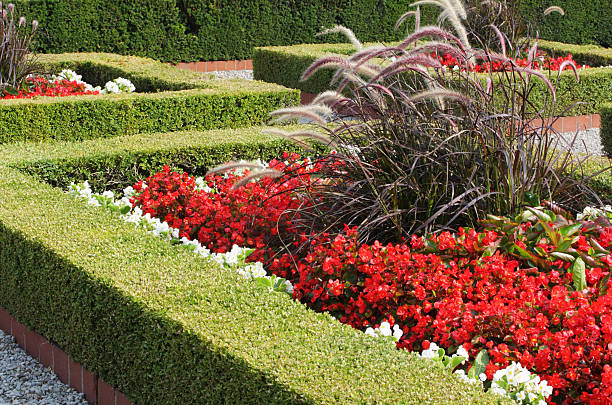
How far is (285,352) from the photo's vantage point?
3004mm

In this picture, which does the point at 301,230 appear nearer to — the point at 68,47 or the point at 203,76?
the point at 203,76

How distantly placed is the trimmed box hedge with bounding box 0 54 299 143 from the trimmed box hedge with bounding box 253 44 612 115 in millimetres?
1739

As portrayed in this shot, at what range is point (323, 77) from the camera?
11.8 m

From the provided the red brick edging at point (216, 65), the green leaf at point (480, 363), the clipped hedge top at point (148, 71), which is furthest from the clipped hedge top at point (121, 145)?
the red brick edging at point (216, 65)

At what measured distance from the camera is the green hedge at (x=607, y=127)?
824 cm

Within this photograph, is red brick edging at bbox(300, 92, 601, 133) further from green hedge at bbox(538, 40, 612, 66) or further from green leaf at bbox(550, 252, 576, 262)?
green leaf at bbox(550, 252, 576, 262)

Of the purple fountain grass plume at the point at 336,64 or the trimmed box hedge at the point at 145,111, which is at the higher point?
the purple fountain grass plume at the point at 336,64

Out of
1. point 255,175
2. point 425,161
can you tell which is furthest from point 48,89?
point 425,161

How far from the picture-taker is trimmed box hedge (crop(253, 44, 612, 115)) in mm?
10812

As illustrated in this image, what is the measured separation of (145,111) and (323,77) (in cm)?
431

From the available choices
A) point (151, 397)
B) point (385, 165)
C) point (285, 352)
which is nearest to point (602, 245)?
point (385, 165)

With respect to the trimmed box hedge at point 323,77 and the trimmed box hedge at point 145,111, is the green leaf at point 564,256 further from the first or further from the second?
the trimmed box hedge at point 323,77

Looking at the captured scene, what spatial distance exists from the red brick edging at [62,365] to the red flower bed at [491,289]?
41.0 inches

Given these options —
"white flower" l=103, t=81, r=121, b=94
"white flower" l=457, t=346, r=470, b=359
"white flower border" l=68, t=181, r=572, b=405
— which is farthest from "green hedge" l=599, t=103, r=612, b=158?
"white flower" l=457, t=346, r=470, b=359
